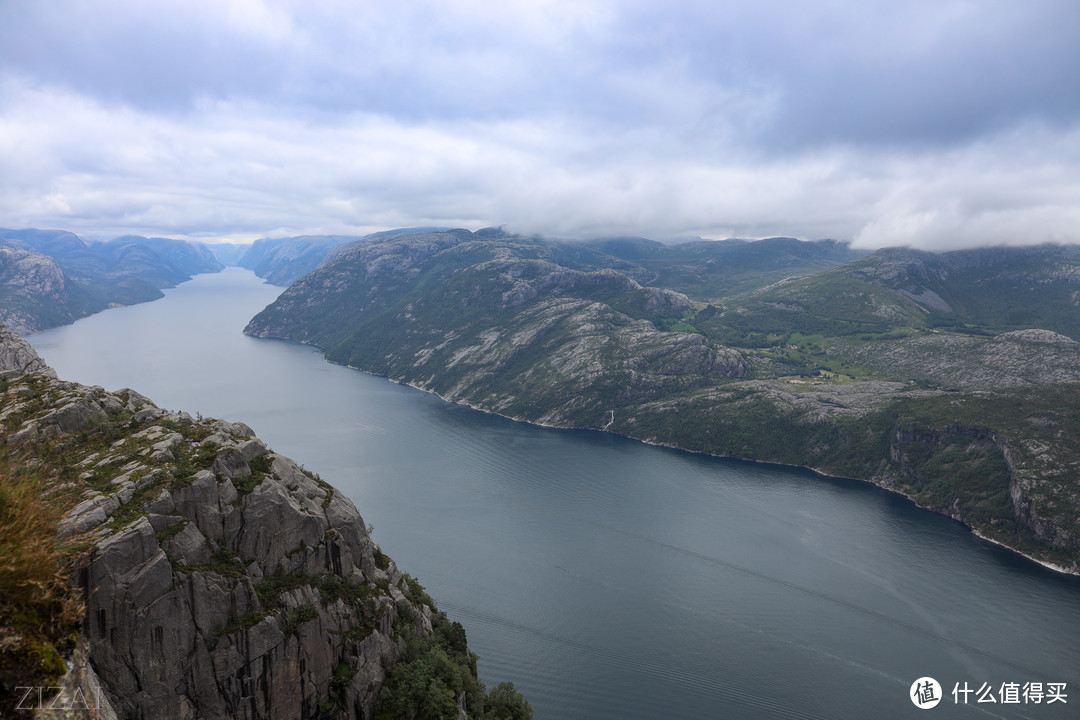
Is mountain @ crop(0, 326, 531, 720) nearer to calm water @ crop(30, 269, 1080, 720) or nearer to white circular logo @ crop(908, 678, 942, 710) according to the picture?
calm water @ crop(30, 269, 1080, 720)

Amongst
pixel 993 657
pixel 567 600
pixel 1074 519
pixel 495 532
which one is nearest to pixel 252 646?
pixel 567 600

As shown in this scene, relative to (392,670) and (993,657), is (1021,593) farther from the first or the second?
(392,670)

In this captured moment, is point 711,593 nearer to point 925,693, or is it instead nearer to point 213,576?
point 925,693

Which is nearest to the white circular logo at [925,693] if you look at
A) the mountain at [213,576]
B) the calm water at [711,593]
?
the calm water at [711,593]

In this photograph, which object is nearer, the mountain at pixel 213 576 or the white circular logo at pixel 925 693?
the mountain at pixel 213 576

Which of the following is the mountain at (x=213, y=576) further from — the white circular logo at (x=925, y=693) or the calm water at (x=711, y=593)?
the white circular logo at (x=925, y=693)

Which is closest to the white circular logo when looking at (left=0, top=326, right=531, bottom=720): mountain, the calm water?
the calm water

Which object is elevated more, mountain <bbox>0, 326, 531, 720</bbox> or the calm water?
mountain <bbox>0, 326, 531, 720</bbox>
